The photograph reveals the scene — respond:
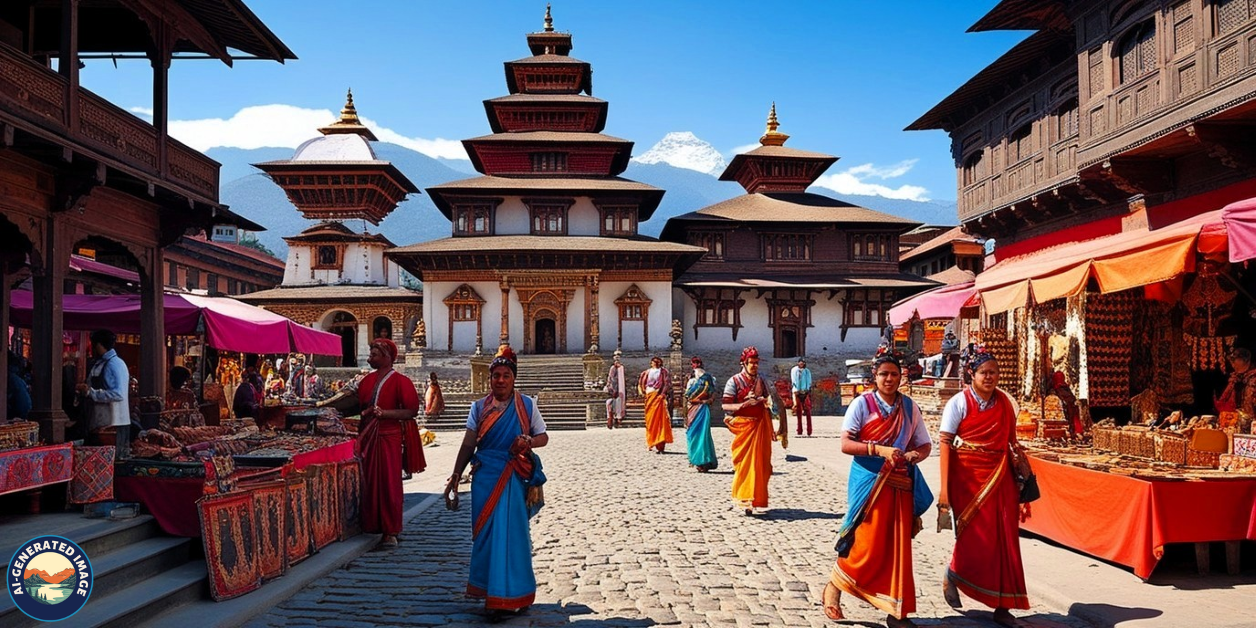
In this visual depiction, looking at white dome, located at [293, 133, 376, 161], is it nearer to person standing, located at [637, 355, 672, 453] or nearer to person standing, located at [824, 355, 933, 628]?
person standing, located at [637, 355, 672, 453]

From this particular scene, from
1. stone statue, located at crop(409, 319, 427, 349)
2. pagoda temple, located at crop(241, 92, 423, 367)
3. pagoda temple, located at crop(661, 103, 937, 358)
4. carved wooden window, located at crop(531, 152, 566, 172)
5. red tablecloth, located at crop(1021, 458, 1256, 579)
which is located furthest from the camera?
pagoda temple, located at crop(241, 92, 423, 367)

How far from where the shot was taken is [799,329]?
124 feet

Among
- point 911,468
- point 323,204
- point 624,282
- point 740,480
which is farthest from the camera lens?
point 323,204

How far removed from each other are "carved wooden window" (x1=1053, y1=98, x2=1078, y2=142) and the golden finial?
2893 cm

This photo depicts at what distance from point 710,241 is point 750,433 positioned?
28.6 metres

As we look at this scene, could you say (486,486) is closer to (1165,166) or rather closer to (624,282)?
(1165,166)

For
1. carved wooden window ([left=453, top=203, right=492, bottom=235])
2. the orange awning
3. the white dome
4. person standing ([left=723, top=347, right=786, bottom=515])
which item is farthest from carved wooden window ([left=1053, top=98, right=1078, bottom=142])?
the white dome

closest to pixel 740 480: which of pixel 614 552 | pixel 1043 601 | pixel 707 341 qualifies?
pixel 614 552

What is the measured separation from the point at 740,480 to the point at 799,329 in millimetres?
28194

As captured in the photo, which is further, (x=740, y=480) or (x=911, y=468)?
(x=740, y=480)

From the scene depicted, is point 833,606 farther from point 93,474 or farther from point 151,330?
point 151,330

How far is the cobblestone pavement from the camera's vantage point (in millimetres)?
5906

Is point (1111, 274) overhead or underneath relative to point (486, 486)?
overhead

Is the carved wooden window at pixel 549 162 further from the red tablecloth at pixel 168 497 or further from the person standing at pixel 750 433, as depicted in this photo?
the red tablecloth at pixel 168 497
